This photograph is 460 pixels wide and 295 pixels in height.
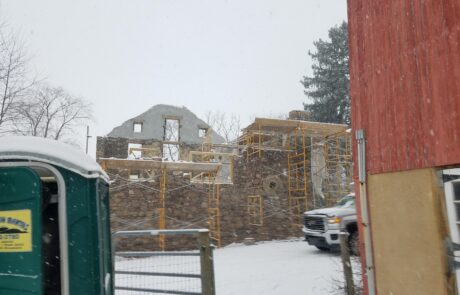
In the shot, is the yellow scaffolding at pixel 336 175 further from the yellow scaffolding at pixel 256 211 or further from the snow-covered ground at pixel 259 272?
the snow-covered ground at pixel 259 272

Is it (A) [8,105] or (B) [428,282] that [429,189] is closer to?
(B) [428,282]

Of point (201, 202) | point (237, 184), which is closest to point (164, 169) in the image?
point (201, 202)

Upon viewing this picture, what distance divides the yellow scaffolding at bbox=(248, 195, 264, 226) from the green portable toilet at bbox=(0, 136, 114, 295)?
13.4 meters

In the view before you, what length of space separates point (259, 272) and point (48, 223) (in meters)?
6.61

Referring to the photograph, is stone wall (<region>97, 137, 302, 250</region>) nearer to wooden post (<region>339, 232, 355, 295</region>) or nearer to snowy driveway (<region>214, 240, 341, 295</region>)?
snowy driveway (<region>214, 240, 341, 295</region>)

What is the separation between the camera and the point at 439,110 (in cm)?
455

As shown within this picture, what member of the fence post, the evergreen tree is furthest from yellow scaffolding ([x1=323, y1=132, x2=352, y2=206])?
the fence post

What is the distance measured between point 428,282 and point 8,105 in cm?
2213

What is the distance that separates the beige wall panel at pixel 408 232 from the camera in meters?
4.50

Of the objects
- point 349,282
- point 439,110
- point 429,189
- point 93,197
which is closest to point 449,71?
point 439,110

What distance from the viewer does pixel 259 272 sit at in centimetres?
912

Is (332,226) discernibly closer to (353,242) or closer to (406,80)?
(353,242)

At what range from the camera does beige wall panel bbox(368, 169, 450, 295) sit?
177 inches

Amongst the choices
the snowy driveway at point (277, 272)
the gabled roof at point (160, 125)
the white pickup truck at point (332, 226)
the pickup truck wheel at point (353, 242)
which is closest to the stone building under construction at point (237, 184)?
the snowy driveway at point (277, 272)
